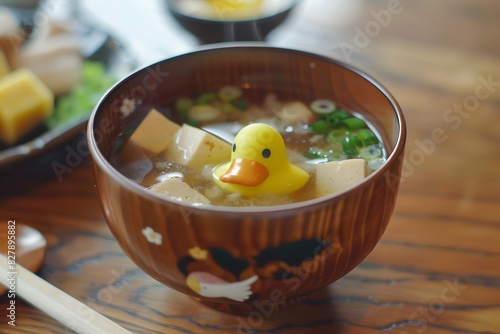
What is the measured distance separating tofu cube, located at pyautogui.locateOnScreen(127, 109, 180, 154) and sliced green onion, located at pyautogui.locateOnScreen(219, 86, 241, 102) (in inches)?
5.7

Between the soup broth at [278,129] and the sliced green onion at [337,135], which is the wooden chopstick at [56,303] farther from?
the sliced green onion at [337,135]

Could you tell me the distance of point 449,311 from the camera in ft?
3.55

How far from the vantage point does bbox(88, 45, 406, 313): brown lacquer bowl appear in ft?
2.69

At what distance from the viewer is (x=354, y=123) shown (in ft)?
3.81

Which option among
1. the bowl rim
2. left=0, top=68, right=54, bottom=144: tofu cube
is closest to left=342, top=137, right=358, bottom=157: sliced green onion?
the bowl rim

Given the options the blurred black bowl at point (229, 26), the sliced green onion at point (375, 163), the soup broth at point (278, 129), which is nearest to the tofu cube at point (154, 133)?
the soup broth at point (278, 129)

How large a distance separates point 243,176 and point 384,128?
11.6 inches

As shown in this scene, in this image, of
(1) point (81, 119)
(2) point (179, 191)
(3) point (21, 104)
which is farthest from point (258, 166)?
(3) point (21, 104)

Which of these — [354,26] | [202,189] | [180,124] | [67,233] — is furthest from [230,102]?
[354,26]

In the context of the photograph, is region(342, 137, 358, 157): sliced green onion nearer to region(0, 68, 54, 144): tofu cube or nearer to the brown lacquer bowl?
the brown lacquer bowl

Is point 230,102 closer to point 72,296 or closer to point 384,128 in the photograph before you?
point 384,128

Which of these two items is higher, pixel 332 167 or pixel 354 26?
pixel 332 167

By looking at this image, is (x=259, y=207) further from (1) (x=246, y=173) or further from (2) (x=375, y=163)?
(2) (x=375, y=163)

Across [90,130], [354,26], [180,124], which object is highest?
[90,130]
